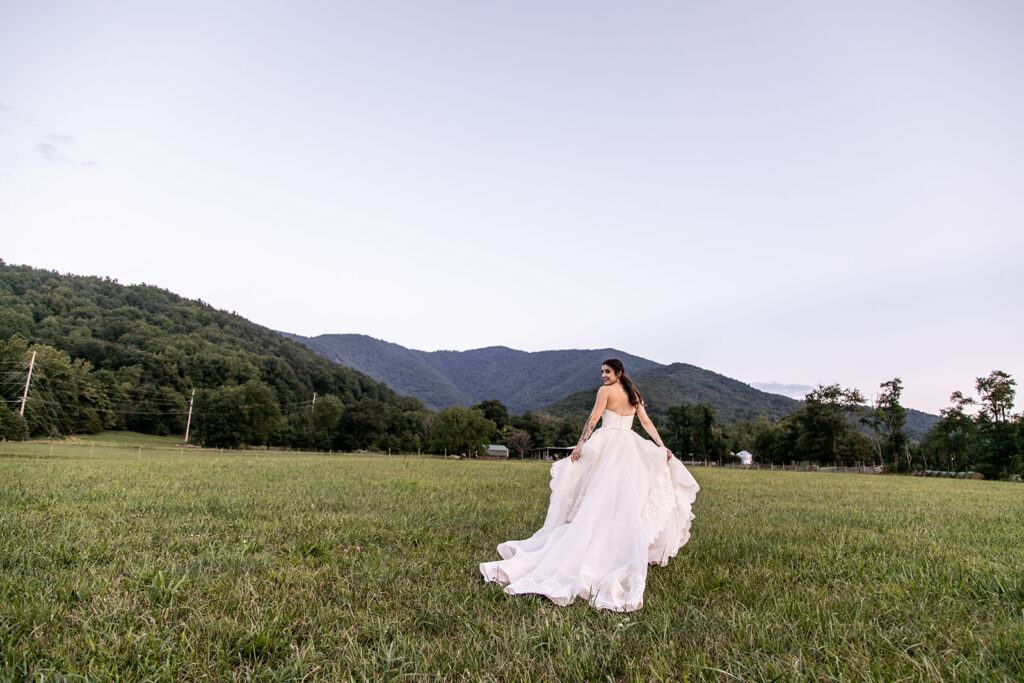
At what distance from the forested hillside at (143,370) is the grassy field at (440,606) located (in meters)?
66.8

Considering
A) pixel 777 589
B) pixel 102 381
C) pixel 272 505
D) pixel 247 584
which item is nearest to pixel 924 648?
pixel 777 589

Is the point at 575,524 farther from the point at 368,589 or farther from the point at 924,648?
the point at 924,648

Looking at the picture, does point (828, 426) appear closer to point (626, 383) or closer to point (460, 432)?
point (460, 432)

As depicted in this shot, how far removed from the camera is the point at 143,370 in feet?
298

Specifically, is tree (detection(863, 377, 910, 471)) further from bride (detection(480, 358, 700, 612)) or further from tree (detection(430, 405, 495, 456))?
bride (detection(480, 358, 700, 612))

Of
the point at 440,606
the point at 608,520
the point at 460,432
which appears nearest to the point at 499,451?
the point at 460,432

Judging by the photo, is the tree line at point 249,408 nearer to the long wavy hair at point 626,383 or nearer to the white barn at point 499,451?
the white barn at point 499,451

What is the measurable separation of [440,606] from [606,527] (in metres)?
2.08

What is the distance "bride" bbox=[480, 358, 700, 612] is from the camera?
4.86 m

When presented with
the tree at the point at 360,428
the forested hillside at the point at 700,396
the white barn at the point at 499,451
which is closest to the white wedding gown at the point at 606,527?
the tree at the point at 360,428

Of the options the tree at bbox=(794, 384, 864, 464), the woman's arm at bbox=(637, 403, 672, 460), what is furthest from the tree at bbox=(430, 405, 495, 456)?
the woman's arm at bbox=(637, 403, 672, 460)

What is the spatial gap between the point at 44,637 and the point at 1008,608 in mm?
7211

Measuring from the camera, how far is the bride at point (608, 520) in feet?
16.0

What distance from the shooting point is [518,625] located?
12.7 feet
